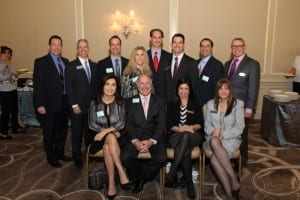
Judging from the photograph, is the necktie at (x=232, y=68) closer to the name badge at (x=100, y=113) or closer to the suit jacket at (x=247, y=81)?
the suit jacket at (x=247, y=81)

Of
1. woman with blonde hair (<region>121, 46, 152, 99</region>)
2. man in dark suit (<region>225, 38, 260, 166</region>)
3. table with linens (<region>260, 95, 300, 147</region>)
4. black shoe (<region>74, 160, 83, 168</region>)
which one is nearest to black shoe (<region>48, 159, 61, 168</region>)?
black shoe (<region>74, 160, 83, 168</region>)

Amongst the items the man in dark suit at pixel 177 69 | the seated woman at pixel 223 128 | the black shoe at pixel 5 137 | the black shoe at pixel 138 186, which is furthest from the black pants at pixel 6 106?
the seated woman at pixel 223 128

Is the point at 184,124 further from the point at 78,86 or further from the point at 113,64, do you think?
the point at 78,86

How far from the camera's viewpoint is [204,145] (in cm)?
337

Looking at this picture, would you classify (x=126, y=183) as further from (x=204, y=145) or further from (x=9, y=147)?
(x=9, y=147)

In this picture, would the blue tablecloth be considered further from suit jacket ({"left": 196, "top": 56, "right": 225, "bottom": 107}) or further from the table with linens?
the table with linens

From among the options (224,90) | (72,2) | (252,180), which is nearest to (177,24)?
(72,2)

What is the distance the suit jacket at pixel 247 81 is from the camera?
12.0 ft

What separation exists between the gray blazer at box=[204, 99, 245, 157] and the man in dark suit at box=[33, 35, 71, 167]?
6.13 feet

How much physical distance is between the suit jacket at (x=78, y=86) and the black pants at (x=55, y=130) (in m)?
0.23

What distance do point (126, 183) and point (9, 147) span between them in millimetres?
2516

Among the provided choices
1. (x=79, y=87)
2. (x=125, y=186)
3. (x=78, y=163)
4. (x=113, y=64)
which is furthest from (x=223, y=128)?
(x=78, y=163)

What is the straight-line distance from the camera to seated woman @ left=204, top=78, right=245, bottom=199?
10.0 feet

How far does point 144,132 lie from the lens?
3.31 metres
